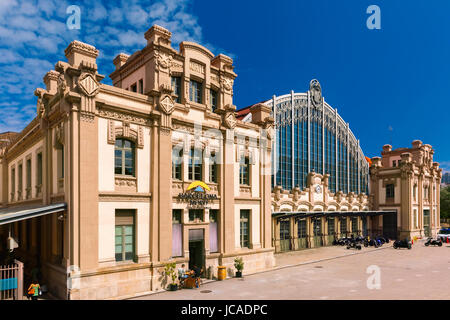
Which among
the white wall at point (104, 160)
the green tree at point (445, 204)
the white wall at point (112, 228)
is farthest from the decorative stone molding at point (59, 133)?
the green tree at point (445, 204)

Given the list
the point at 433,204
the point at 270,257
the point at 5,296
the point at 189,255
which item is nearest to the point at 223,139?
the point at 189,255

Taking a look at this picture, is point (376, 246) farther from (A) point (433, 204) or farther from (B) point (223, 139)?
(B) point (223, 139)

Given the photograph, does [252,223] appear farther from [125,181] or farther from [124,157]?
[124,157]

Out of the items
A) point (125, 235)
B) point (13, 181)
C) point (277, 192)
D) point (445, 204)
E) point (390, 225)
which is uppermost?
point (13, 181)

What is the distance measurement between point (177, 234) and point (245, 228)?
6.91 metres

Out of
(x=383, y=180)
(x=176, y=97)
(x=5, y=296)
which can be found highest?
(x=176, y=97)

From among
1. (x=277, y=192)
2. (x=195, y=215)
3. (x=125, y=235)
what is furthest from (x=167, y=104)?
(x=277, y=192)

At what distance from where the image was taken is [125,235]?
66.8ft

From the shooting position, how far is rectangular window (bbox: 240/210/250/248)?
27.4m

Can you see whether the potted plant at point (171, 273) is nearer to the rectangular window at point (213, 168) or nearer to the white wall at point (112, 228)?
the white wall at point (112, 228)

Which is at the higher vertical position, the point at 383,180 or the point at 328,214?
the point at 383,180

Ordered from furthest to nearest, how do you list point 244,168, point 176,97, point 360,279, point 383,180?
point 383,180, point 244,168, point 360,279, point 176,97

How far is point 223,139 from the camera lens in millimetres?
26203
